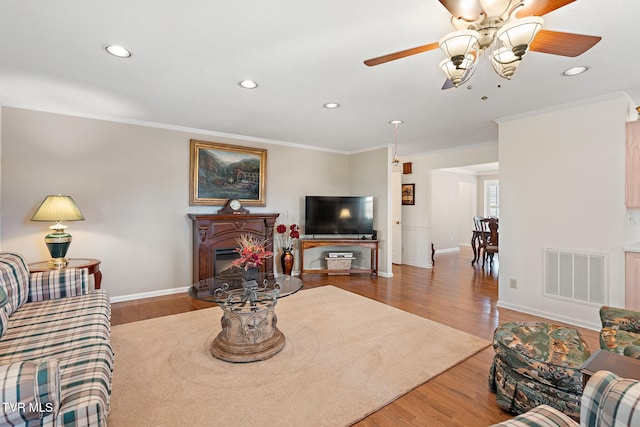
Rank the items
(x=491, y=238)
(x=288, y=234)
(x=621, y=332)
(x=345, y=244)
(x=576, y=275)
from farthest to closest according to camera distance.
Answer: (x=491, y=238) < (x=288, y=234) < (x=345, y=244) < (x=576, y=275) < (x=621, y=332)

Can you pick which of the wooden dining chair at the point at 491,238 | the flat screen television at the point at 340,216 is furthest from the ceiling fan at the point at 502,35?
the wooden dining chair at the point at 491,238

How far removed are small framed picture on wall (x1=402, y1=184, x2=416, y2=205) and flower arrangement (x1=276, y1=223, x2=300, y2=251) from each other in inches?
114

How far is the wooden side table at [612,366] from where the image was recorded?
114cm

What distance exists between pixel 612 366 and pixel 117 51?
3436 mm

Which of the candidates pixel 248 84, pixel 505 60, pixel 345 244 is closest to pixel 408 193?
pixel 345 244

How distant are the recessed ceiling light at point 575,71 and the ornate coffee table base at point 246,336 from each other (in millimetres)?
3236

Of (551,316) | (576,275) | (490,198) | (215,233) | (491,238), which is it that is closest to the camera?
(576,275)

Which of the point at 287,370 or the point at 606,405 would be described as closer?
the point at 606,405

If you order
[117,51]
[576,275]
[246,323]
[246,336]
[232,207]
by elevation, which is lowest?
[246,336]

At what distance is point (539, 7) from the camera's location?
4.34 feet

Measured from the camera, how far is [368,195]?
586cm

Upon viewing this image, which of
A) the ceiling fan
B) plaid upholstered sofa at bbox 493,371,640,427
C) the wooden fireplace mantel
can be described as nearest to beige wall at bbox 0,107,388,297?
the wooden fireplace mantel

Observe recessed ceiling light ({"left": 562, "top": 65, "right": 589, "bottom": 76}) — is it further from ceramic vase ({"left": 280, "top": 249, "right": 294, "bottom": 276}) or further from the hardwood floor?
ceramic vase ({"left": 280, "top": 249, "right": 294, "bottom": 276})

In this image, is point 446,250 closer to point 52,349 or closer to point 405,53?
point 405,53
